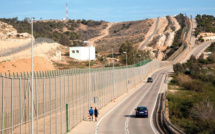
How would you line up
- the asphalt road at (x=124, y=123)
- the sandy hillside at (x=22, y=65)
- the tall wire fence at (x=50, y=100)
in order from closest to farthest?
1. the tall wire fence at (x=50, y=100)
2. the asphalt road at (x=124, y=123)
3. the sandy hillside at (x=22, y=65)

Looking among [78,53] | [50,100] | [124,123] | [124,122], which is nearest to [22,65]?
[124,122]

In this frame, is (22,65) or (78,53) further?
(78,53)

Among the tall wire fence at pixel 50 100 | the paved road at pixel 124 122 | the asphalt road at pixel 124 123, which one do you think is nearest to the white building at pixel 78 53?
the tall wire fence at pixel 50 100

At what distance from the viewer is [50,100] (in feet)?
79.1

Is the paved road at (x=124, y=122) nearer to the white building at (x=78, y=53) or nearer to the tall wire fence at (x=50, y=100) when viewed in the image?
the tall wire fence at (x=50, y=100)

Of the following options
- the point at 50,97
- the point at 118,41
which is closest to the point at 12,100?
the point at 50,97

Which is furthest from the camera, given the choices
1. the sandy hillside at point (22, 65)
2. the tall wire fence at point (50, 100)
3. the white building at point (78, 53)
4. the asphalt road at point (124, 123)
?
the white building at point (78, 53)

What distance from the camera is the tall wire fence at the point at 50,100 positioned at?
16.4 meters

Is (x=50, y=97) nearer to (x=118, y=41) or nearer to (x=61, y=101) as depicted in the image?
(x=61, y=101)

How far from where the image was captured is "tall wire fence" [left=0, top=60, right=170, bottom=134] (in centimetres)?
1641

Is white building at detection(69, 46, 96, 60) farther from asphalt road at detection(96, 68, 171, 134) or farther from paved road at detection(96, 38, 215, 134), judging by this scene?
asphalt road at detection(96, 68, 171, 134)

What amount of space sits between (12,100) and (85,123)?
1742 cm

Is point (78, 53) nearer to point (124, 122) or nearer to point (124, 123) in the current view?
point (124, 122)

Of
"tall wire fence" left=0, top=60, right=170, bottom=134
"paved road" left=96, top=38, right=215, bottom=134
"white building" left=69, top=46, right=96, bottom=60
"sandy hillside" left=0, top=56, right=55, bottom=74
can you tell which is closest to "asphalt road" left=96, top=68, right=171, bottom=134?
"paved road" left=96, top=38, right=215, bottom=134
